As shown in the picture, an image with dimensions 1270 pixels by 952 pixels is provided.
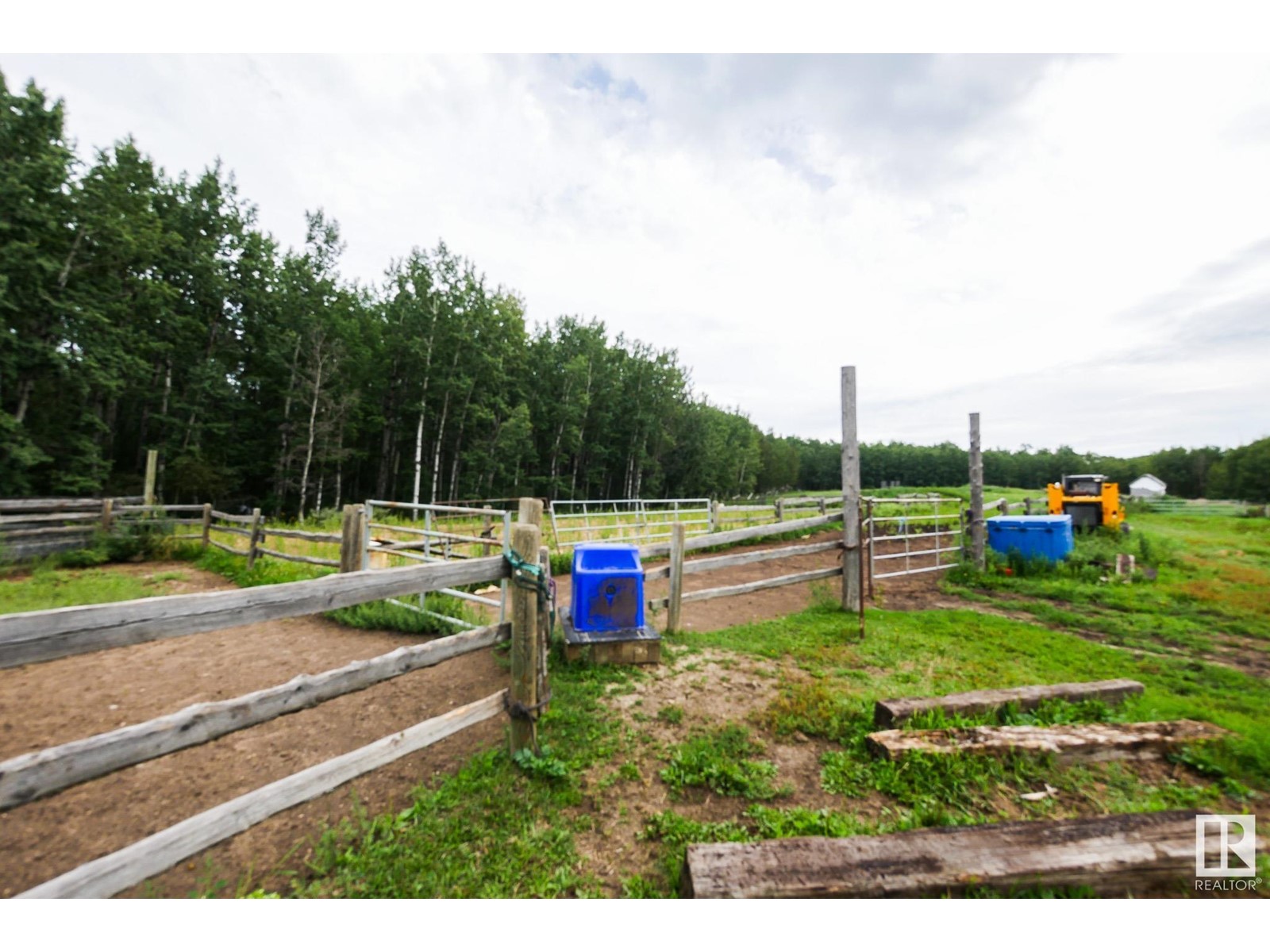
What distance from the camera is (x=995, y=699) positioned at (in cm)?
342

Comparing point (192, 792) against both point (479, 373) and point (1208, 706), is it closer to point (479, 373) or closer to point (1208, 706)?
point (1208, 706)

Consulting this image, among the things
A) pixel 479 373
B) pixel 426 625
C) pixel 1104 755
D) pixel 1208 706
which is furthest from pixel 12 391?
pixel 1208 706

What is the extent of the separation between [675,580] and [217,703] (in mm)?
4254

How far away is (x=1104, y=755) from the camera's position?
2.87m

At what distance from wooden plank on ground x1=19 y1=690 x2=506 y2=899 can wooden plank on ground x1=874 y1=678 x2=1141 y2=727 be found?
289cm

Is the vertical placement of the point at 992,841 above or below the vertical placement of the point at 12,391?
below

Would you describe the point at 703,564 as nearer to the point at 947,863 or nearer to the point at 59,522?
the point at 947,863

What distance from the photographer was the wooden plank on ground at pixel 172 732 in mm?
1477

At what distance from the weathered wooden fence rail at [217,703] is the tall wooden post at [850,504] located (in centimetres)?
481

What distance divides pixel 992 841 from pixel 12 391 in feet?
92.8

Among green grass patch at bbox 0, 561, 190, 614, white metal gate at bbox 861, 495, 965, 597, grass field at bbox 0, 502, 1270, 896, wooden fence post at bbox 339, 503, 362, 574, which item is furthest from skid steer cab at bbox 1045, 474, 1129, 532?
green grass patch at bbox 0, 561, 190, 614

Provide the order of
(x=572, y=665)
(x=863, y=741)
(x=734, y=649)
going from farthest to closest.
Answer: (x=734, y=649), (x=572, y=665), (x=863, y=741)

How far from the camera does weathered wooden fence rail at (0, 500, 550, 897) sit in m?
1.53

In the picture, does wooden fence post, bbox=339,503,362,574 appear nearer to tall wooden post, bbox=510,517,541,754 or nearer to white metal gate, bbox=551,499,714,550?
tall wooden post, bbox=510,517,541,754
